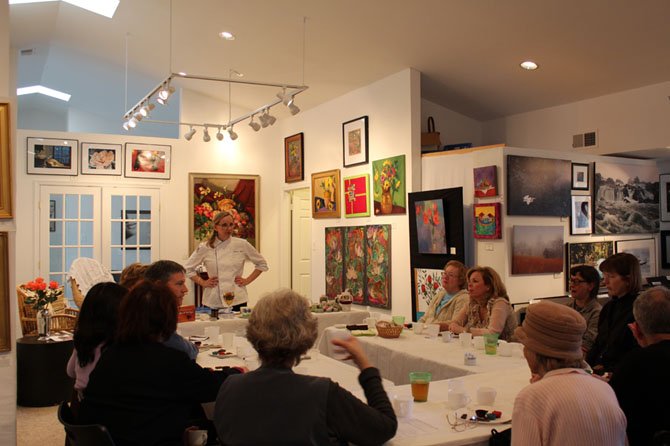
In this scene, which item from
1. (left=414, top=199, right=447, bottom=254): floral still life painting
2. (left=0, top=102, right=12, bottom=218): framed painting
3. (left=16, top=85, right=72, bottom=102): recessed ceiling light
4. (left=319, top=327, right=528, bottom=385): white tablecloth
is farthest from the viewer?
(left=16, top=85, right=72, bottom=102): recessed ceiling light

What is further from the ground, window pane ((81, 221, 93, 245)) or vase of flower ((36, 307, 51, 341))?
window pane ((81, 221, 93, 245))

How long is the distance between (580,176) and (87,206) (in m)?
7.16

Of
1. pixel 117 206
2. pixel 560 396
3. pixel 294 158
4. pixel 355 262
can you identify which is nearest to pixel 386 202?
pixel 355 262

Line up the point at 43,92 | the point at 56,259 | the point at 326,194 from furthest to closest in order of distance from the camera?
the point at 43,92
the point at 56,259
the point at 326,194

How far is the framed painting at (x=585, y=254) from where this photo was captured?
7.09 m

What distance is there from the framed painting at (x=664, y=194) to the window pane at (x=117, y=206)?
790cm

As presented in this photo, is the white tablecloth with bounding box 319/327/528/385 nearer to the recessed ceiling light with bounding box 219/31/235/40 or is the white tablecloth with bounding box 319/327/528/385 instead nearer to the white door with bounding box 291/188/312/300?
the recessed ceiling light with bounding box 219/31/235/40

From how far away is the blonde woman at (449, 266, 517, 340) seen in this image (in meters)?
4.23

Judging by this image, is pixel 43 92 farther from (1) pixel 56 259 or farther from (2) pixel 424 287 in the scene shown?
(2) pixel 424 287

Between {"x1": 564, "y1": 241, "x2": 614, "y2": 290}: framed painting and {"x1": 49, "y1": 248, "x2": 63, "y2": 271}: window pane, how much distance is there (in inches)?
285

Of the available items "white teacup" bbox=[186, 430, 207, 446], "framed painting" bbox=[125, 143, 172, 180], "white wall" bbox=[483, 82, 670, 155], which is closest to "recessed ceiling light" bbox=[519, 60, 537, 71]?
"white wall" bbox=[483, 82, 670, 155]

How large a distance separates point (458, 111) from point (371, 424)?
715 cm

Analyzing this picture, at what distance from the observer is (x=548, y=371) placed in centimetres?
Result: 189

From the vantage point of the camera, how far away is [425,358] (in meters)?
3.59
